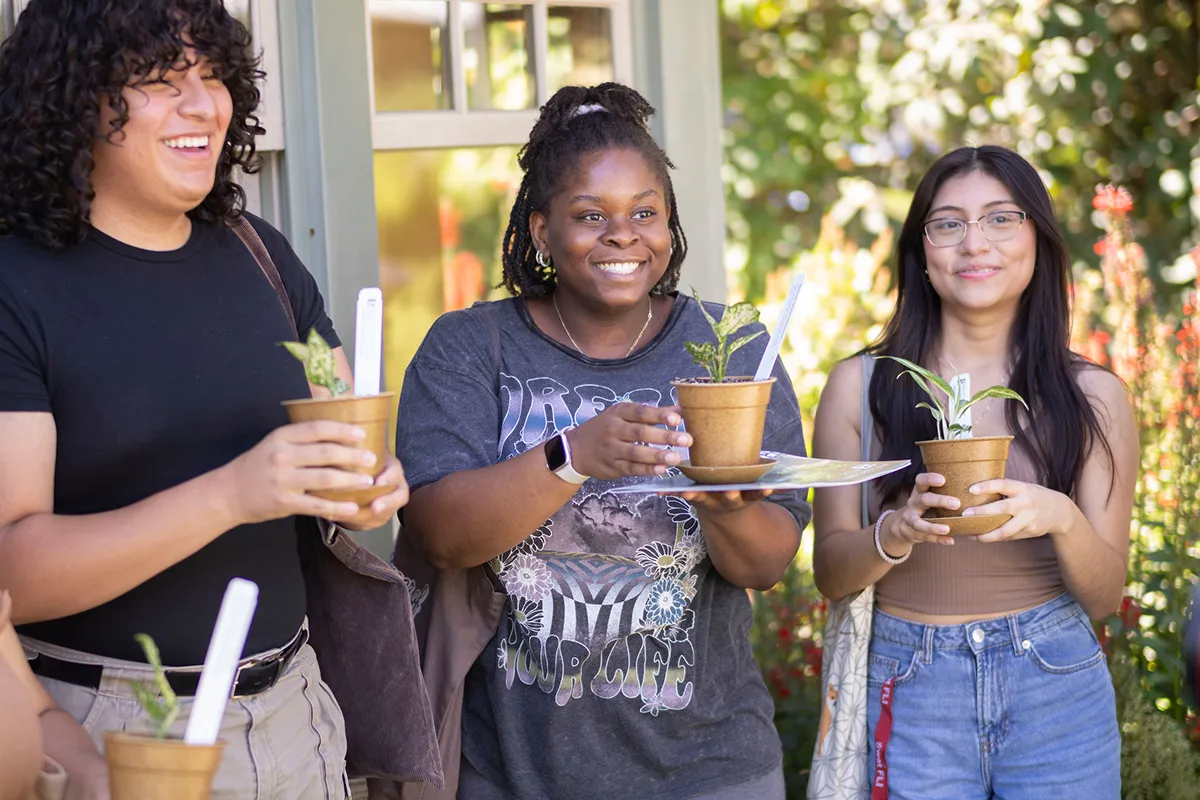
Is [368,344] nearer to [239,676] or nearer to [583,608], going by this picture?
[239,676]

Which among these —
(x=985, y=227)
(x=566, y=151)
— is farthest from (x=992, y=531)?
(x=566, y=151)

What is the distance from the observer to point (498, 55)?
11.8 feet

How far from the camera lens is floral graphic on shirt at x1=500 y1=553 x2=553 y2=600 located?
7.87 ft

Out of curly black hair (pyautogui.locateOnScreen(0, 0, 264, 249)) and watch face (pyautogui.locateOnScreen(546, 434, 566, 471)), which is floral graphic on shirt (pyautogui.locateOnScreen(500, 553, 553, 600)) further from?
curly black hair (pyautogui.locateOnScreen(0, 0, 264, 249))

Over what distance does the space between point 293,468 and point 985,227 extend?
158 centimetres

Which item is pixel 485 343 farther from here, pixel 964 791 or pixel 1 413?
pixel 964 791

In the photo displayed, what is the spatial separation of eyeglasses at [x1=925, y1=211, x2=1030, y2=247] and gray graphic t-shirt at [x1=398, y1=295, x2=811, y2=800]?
0.52m

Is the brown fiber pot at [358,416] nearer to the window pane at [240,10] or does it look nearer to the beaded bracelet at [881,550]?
the beaded bracelet at [881,550]

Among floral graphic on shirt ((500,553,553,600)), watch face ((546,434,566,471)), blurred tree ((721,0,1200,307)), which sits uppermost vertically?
blurred tree ((721,0,1200,307))

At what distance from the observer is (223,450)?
6.28 feet

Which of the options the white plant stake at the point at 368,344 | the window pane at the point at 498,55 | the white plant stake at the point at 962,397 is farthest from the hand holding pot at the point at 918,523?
the window pane at the point at 498,55

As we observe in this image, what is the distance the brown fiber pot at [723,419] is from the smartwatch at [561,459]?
19cm

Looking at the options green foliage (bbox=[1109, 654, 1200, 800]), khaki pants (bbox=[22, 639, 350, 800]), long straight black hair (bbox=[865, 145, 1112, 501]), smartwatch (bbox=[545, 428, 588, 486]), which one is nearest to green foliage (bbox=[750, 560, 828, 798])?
green foliage (bbox=[1109, 654, 1200, 800])

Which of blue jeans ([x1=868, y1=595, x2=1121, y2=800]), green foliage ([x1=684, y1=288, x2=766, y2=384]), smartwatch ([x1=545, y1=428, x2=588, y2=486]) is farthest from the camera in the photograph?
blue jeans ([x1=868, y1=595, x2=1121, y2=800])
